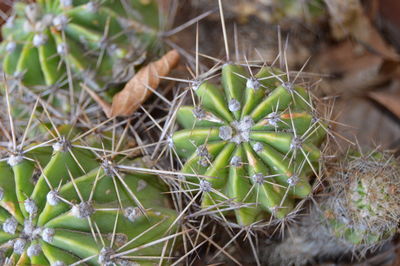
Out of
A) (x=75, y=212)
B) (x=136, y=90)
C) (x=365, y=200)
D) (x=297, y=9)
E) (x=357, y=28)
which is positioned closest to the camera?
(x=75, y=212)

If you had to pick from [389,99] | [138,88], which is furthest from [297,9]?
[138,88]

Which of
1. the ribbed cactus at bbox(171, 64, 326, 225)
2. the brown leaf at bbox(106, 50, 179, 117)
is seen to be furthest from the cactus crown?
the brown leaf at bbox(106, 50, 179, 117)

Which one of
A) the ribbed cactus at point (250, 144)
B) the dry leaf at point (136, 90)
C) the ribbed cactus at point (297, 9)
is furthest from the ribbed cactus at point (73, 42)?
the ribbed cactus at point (297, 9)

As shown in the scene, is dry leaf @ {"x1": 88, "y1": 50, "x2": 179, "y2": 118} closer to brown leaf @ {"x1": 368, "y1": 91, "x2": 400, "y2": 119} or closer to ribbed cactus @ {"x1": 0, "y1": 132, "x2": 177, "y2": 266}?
ribbed cactus @ {"x1": 0, "y1": 132, "x2": 177, "y2": 266}

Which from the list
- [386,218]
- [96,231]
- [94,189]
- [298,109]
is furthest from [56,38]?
[386,218]

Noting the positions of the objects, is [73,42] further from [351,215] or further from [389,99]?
[389,99]

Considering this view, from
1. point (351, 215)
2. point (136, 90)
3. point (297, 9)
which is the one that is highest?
point (297, 9)
